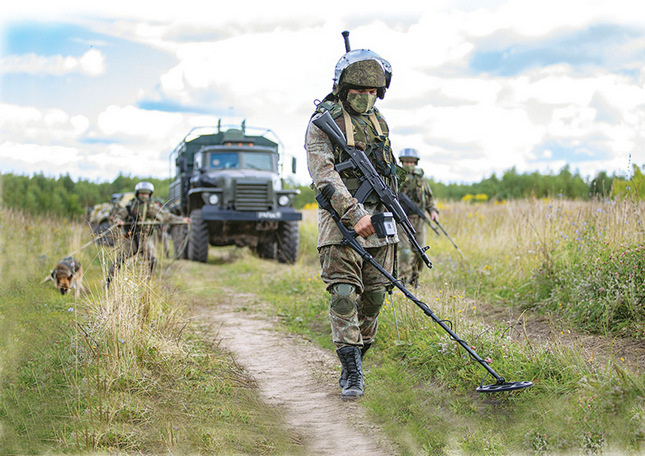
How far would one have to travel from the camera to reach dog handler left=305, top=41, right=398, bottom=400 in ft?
13.9

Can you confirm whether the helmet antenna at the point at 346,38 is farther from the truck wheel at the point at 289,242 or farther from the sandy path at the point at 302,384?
the truck wheel at the point at 289,242

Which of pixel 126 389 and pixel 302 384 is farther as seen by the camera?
pixel 302 384

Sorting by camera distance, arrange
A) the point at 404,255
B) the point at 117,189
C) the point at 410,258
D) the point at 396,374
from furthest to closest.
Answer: the point at 117,189 → the point at 410,258 → the point at 404,255 → the point at 396,374

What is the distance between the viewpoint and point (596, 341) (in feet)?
15.8

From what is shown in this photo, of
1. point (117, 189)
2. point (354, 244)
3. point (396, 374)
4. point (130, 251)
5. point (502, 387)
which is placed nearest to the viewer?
point (502, 387)

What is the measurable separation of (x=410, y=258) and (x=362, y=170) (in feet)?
13.9

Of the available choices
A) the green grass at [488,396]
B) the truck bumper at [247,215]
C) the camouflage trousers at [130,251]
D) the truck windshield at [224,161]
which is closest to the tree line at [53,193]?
the truck windshield at [224,161]

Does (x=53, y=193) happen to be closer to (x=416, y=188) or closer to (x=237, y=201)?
(x=237, y=201)

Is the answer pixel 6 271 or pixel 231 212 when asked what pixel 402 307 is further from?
pixel 231 212

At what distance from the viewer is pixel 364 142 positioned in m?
4.45

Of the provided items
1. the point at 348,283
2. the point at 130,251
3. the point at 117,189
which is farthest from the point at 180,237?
the point at 117,189

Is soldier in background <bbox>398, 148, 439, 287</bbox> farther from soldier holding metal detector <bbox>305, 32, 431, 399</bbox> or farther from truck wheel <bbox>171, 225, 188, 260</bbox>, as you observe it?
truck wheel <bbox>171, 225, 188, 260</bbox>

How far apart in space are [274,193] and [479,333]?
9.61 m

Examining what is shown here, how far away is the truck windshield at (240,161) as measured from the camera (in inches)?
570
